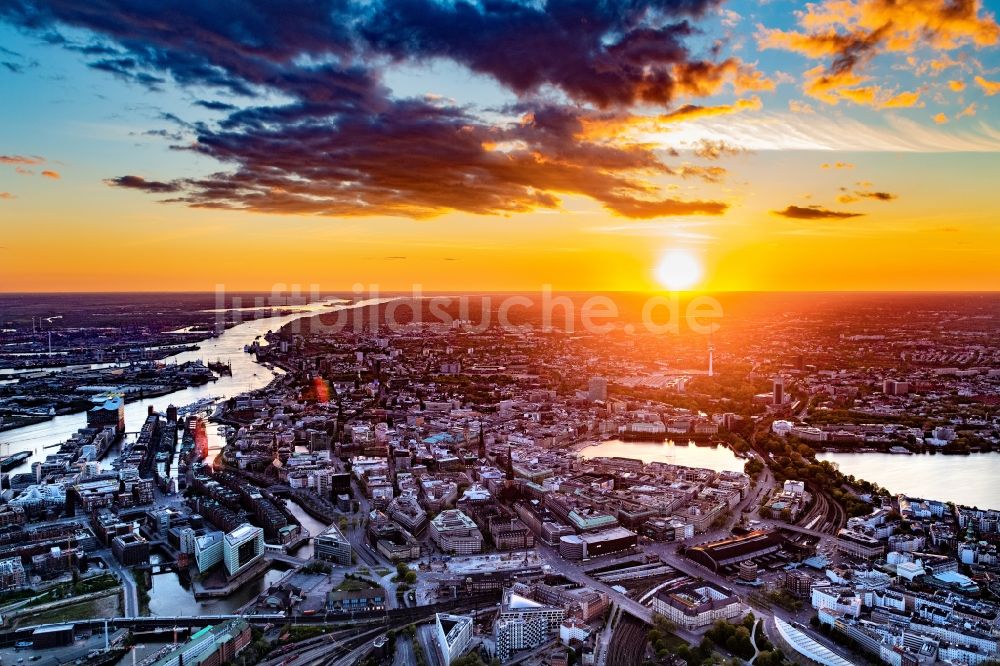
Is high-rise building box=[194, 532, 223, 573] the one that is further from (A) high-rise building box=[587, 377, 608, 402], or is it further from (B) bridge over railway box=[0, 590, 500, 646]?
(A) high-rise building box=[587, 377, 608, 402]

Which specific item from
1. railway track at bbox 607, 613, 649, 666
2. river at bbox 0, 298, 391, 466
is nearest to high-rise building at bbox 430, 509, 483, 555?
railway track at bbox 607, 613, 649, 666

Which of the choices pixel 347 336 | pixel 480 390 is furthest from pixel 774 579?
pixel 347 336

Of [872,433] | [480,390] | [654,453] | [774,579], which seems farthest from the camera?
[480,390]

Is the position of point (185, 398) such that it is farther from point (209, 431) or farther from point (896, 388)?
point (896, 388)

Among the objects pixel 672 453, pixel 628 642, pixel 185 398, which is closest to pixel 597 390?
pixel 672 453

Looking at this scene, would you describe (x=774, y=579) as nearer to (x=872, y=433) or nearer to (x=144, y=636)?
(x=144, y=636)
